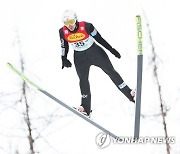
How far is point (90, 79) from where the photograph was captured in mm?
13594

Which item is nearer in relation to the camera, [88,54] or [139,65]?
[139,65]

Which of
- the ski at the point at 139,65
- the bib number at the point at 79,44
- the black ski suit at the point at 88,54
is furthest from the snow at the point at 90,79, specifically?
the bib number at the point at 79,44

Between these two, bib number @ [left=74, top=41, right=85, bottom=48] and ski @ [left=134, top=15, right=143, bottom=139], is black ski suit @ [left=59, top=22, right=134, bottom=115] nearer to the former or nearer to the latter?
bib number @ [left=74, top=41, right=85, bottom=48]

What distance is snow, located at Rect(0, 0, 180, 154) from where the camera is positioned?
13.1 m

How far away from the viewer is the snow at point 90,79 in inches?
517

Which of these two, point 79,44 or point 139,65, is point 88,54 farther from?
point 139,65

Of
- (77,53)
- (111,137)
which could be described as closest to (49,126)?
(111,137)

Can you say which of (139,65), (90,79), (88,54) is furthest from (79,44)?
(90,79)

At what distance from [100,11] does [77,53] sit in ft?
17.3

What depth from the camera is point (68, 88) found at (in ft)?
44.7

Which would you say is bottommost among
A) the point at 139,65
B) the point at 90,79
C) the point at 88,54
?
the point at 139,65

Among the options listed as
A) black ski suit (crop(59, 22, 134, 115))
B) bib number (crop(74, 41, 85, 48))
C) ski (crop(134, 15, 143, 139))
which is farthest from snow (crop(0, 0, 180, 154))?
bib number (crop(74, 41, 85, 48))

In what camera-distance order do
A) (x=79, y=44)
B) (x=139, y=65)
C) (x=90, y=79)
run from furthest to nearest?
1. (x=90, y=79)
2. (x=79, y=44)
3. (x=139, y=65)

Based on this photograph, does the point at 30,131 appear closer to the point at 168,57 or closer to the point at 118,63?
the point at 118,63
